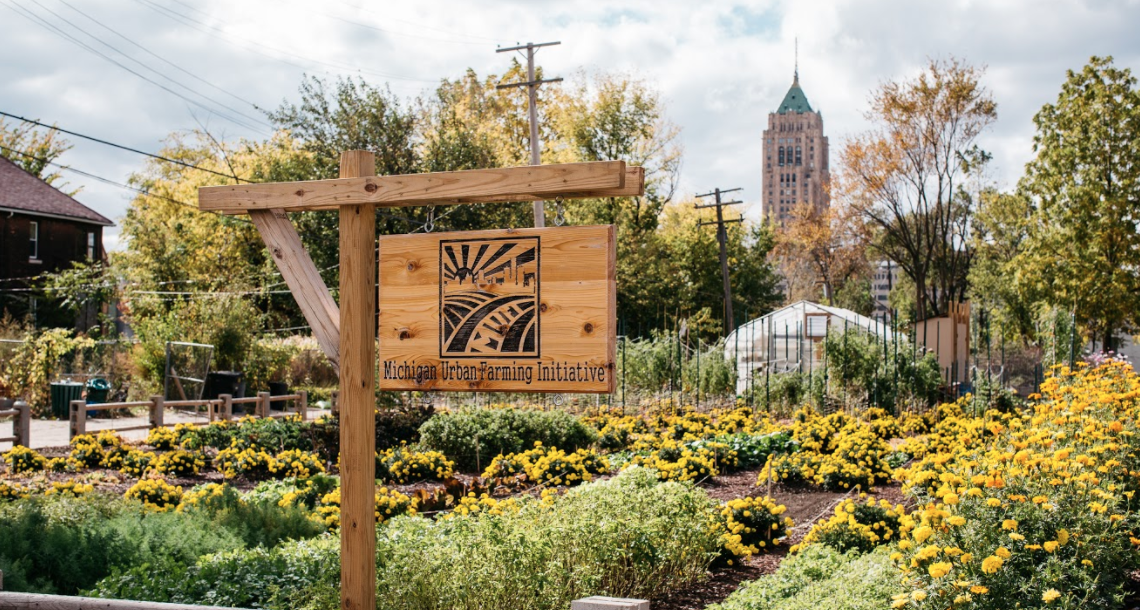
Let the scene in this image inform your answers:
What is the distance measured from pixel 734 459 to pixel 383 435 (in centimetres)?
470

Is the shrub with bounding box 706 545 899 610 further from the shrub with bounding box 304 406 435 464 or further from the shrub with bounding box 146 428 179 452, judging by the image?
the shrub with bounding box 146 428 179 452

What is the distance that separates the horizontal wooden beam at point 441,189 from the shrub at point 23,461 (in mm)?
8107

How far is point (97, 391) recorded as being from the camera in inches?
820

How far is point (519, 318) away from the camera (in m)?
3.81

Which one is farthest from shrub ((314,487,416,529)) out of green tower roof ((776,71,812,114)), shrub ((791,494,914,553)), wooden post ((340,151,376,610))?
green tower roof ((776,71,812,114))

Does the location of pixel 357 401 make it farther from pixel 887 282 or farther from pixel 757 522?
pixel 887 282

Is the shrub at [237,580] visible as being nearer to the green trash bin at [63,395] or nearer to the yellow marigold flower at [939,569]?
the yellow marigold flower at [939,569]

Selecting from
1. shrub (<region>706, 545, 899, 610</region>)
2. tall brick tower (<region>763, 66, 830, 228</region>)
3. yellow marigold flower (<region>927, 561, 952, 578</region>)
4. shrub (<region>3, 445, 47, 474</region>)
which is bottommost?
shrub (<region>3, 445, 47, 474</region>)

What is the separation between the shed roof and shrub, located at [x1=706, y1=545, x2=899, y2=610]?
32.0 meters

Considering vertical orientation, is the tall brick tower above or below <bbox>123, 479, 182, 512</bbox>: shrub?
above

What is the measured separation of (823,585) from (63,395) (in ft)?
61.4

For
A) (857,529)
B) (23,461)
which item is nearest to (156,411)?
(23,461)

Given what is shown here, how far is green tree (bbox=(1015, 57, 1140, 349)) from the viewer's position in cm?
2298

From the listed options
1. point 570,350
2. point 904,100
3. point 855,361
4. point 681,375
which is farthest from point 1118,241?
point 570,350
